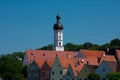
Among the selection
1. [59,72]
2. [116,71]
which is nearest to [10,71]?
[59,72]

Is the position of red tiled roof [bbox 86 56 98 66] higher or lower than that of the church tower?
lower

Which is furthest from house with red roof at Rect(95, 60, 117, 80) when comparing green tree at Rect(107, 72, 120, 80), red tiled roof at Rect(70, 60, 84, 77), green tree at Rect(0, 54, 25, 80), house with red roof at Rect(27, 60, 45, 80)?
green tree at Rect(0, 54, 25, 80)

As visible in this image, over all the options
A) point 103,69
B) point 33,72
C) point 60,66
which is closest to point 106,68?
point 103,69

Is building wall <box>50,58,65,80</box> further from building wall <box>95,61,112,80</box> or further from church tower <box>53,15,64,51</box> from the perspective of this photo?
church tower <box>53,15,64,51</box>

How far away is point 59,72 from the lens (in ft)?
289

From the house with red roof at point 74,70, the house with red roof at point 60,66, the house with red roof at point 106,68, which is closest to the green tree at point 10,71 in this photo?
the house with red roof at point 60,66

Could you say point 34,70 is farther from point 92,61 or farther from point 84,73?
point 84,73

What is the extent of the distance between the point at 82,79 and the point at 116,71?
8.24 m

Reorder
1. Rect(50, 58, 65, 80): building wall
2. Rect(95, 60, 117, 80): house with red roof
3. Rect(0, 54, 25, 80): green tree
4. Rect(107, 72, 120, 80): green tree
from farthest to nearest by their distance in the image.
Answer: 1. Rect(0, 54, 25, 80): green tree
2. Rect(50, 58, 65, 80): building wall
3. Rect(95, 60, 117, 80): house with red roof
4. Rect(107, 72, 120, 80): green tree

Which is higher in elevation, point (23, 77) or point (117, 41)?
point (117, 41)

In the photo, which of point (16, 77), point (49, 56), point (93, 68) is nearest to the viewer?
point (93, 68)

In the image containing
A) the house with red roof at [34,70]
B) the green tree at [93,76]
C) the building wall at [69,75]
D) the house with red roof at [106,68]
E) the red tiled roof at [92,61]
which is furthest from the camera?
the house with red roof at [34,70]

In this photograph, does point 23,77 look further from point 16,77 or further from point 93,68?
point 93,68

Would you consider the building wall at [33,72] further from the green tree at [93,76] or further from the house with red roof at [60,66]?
the green tree at [93,76]
